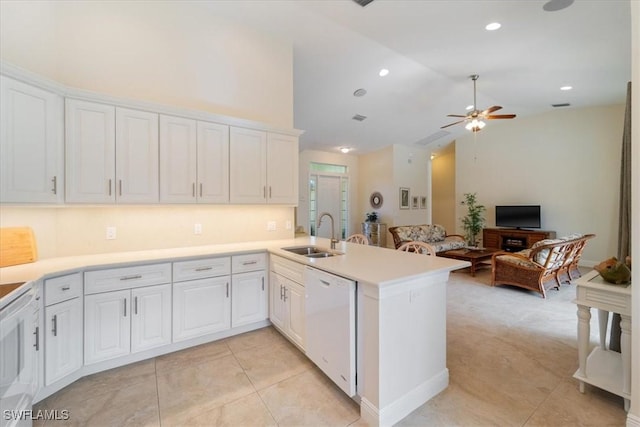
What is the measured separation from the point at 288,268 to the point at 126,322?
1.45 m

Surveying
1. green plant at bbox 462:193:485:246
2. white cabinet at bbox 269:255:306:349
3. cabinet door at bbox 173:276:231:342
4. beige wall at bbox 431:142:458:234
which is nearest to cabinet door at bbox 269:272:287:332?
white cabinet at bbox 269:255:306:349

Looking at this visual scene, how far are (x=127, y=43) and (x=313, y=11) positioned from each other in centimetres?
205

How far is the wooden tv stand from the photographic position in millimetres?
6438

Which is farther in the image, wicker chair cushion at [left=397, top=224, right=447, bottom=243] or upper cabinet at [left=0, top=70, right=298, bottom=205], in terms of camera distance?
wicker chair cushion at [left=397, top=224, right=447, bottom=243]

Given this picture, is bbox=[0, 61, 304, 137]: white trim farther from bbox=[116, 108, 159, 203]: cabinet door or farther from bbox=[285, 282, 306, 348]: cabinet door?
bbox=[285, 282, 306, 348]: cabinet door

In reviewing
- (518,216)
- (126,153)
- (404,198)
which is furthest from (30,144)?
(518,216)

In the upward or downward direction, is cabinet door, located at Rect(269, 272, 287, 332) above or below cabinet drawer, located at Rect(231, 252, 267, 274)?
below

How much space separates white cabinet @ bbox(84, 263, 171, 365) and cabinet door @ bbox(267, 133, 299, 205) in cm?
147

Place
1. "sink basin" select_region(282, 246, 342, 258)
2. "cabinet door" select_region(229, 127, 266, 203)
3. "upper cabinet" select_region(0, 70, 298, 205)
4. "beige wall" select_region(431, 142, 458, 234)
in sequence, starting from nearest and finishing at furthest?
"upper cabinet" select_region(0, 70, 298, 205) → "sink basin" select_region(282, 246, 342, 258) → "cabinet door" select_region(229, 127, 266, 203) → "beige wall" select_region(431, 142, 458, 234)

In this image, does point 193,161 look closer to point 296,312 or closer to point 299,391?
point 296,312

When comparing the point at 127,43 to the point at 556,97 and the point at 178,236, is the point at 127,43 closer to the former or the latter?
the point at 178,236

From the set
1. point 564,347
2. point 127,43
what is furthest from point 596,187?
point 127,43

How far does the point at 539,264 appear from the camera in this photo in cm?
405

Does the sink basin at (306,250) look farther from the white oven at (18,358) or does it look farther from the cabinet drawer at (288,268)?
the white oven at (18,358)
